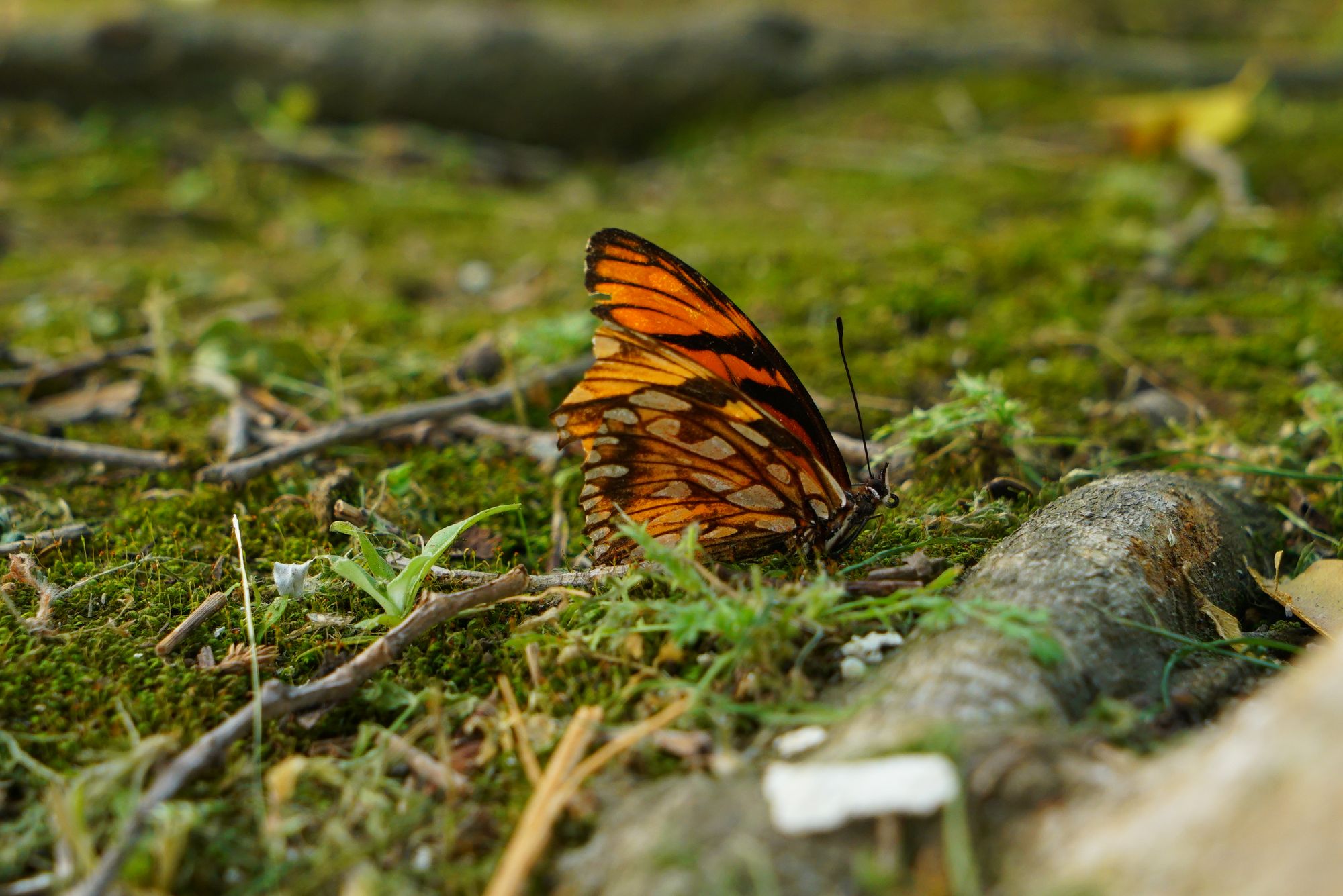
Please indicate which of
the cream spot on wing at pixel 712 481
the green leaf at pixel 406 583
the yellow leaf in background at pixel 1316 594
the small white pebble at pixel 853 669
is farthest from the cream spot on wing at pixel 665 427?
the yellow leaf in background at pixel 1316 594

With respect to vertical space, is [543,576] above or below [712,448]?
below

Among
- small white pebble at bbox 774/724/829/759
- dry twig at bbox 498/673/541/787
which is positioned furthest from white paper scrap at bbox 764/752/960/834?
dry twig at bbox 498/673/541/787

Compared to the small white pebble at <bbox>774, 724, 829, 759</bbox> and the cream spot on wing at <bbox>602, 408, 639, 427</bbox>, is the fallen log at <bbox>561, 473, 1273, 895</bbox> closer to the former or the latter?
the small white pebble at <bbox>774, 724, 829, 759</bbox>

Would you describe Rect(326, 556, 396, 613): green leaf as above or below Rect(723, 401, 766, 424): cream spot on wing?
below

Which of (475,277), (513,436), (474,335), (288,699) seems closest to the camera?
(288,699)

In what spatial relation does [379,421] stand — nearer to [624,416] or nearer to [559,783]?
[624,416]

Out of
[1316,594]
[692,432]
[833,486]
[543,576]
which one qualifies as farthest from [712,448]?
[1316,594]
